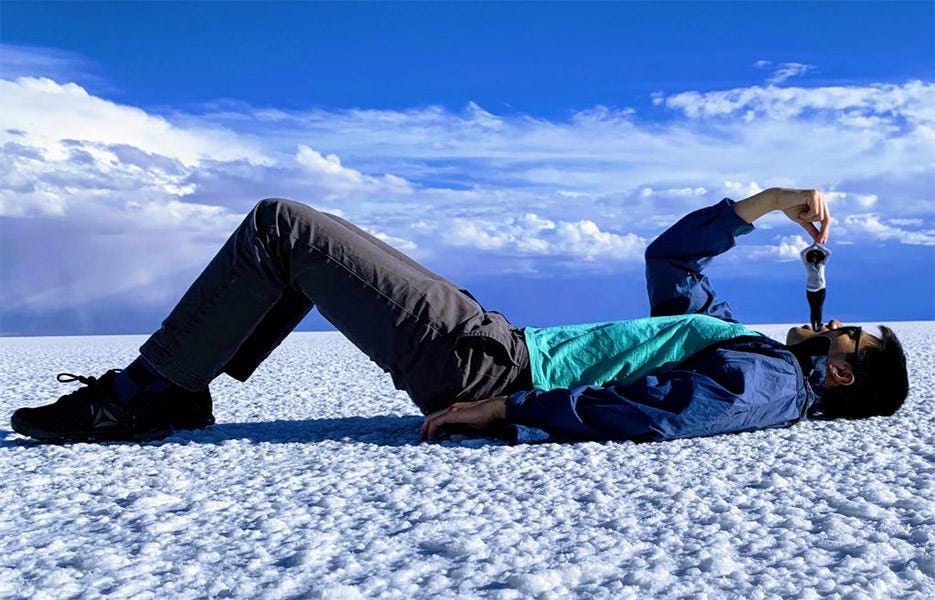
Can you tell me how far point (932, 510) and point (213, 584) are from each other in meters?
1.05

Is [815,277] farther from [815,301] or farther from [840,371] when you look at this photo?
[840,371]

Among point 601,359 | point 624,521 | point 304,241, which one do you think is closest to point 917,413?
point 601,359

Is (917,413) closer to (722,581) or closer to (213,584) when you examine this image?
(722,581)

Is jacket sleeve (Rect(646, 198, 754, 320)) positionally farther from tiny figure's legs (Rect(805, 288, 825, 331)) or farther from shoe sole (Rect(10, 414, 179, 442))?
shoe sole (Rect(10, 414, 179, 442))

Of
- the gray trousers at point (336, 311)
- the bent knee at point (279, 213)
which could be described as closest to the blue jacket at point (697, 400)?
the gray trousers at point (336, 311)

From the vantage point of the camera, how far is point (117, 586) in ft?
3.53

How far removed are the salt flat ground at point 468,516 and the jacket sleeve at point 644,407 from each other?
0.04 m

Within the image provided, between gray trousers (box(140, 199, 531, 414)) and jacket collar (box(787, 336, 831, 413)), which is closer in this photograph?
gray trousers (box(140, 199, 531, 414))

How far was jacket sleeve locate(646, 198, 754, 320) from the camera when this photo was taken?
2311 mm

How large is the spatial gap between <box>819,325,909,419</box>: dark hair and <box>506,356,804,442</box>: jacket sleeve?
39cm

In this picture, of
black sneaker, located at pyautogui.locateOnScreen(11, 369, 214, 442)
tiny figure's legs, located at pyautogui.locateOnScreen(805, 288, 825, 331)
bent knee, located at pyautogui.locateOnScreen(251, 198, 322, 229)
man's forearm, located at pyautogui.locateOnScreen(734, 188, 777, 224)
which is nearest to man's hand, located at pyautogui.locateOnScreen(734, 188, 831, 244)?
man's forearm, located at pyautogui.locateOnScreen(734, 188, 777, 224)

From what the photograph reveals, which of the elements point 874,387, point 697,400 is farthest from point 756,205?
point 697,400

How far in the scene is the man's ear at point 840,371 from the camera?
2164mm

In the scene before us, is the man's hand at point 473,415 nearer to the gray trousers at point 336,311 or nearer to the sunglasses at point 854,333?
the gray trousers at point 336,311
